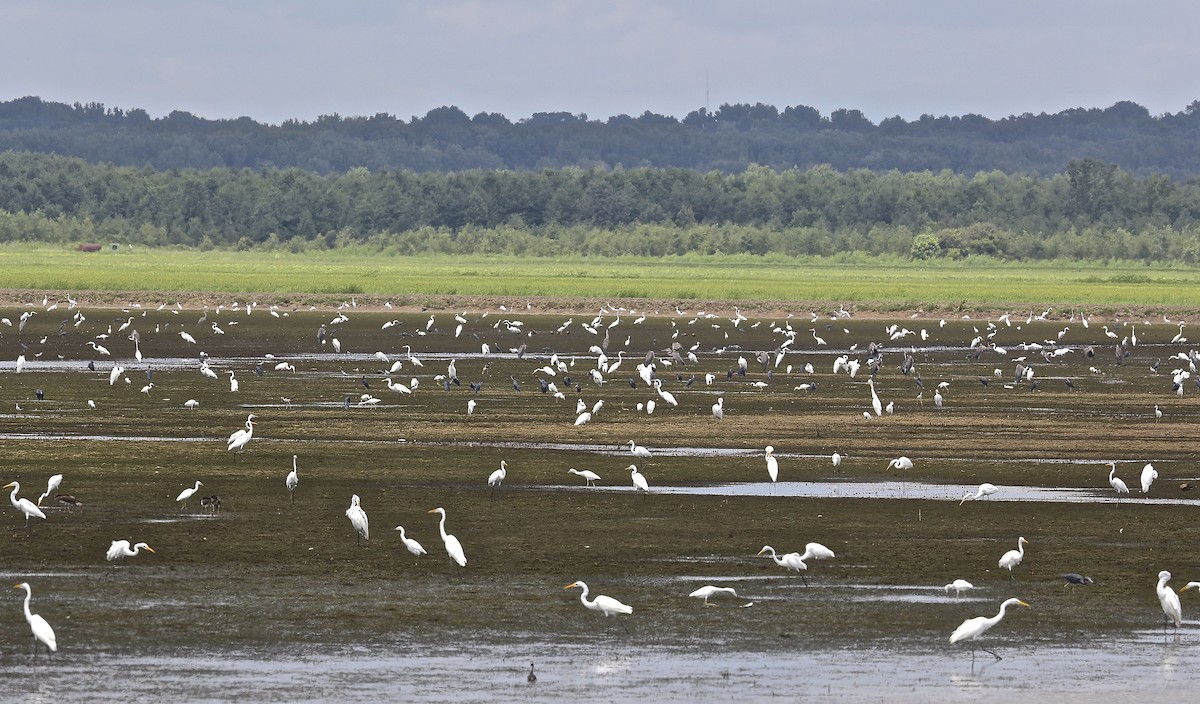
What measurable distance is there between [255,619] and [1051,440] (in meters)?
18.5

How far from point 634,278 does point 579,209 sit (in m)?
64.8

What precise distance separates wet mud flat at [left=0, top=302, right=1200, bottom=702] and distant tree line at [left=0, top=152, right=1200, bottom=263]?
118 meters

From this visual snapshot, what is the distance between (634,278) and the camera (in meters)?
114

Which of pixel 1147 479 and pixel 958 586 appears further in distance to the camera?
pixel 1147 479

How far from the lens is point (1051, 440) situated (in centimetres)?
3300

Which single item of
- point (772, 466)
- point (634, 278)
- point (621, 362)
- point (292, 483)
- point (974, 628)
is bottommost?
point (634, 278)

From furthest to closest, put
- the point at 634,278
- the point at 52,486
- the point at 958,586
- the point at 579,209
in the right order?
1. the point at 579,209
2. the point at 634,278
3. the point at 52,486
4. the point at 958,586

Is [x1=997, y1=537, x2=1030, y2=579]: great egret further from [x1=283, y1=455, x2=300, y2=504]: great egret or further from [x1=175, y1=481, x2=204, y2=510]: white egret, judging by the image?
[x1=175, y1=481, x2=204, y2=510]: white egret

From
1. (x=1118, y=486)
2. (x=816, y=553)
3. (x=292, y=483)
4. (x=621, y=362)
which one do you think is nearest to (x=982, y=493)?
(x=1118, y=486)

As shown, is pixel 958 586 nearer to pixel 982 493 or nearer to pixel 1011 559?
pixel 1011 559

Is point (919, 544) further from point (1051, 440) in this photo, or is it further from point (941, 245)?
point (941, 245)

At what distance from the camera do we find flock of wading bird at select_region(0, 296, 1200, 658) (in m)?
21.4

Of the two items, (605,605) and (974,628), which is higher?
(974,628)

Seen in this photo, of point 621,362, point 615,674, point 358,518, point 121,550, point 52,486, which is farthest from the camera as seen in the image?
point 621,362
